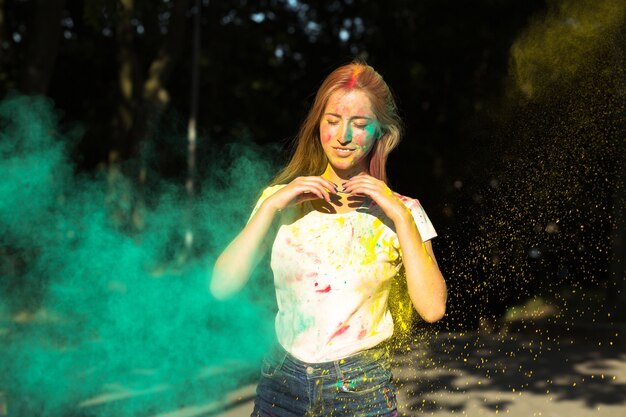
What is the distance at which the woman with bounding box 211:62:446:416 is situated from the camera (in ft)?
7.99

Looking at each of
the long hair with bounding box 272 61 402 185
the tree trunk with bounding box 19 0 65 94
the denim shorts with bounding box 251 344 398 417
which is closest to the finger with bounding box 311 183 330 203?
the long hair with bounding box 272 61 402 185

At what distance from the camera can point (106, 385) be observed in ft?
24.2

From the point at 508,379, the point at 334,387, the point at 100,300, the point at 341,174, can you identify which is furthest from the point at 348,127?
the point at 508,379

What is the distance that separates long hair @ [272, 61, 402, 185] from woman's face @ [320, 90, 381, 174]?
26mm

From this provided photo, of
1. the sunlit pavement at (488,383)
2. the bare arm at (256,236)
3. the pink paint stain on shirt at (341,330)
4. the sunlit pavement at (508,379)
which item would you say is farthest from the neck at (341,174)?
the sunlit pavement at (508,379)

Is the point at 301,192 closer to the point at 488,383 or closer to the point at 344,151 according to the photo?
the point at 344,151

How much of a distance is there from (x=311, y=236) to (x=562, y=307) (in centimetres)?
1100

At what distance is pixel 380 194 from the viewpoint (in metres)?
2.38

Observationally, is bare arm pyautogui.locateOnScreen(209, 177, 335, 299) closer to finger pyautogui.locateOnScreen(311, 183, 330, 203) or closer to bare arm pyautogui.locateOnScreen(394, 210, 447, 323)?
finger pyautogui.locateOnScreen(311, 183, 330, 203)

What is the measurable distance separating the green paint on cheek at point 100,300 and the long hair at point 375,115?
153 centimetres

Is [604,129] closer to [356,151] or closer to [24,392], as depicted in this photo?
[24,392]

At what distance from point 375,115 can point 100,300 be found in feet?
13.9

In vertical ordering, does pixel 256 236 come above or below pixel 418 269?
above

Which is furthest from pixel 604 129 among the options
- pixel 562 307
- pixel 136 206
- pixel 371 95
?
pixel 371 95
